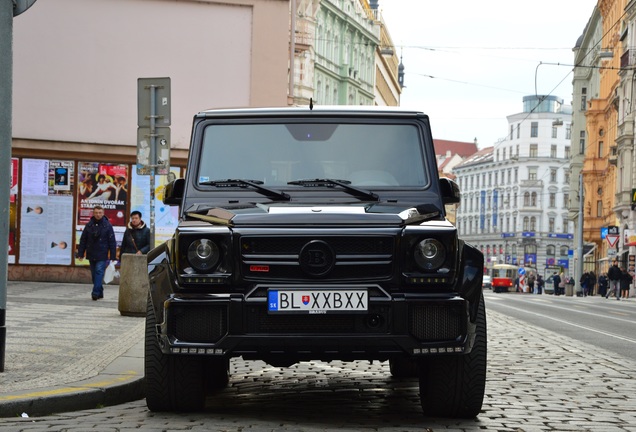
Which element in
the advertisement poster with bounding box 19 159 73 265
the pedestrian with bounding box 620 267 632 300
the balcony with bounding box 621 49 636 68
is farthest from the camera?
the balcony with bounding box 621 49 636 68

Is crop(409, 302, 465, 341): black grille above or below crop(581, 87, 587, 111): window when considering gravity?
below

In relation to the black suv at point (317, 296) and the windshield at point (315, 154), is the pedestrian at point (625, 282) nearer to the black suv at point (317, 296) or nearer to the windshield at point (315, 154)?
the windshield at point (315, 154)

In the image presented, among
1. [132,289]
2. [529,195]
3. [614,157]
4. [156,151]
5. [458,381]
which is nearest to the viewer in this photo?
[458,381]

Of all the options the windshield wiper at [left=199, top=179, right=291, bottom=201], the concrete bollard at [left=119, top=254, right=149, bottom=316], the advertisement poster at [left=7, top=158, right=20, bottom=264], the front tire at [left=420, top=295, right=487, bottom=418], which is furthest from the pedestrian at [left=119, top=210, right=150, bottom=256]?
the front tire at [left=420, top=295, right=487, bottom=418]

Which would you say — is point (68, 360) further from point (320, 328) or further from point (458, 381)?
point (458, 381)

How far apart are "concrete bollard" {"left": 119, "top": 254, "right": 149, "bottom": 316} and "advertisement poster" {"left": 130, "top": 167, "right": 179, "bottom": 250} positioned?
384 inches

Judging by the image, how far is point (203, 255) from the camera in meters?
7.47

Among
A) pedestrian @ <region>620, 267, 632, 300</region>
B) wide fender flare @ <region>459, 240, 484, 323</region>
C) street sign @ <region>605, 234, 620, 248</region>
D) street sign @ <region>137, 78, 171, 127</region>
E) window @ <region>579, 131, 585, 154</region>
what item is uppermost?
window @ <region>579, 131, 585, 154</region>

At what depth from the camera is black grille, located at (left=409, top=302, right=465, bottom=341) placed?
727cm

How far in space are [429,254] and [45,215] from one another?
70.7ft

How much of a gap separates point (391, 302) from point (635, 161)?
63.1m

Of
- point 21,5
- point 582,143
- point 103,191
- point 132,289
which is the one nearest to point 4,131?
point 21,5

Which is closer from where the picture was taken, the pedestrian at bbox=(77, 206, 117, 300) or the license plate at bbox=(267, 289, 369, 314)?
the license plate at bbox=(267, 289, 369, 314)

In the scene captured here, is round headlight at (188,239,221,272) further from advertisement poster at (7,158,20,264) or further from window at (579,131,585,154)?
window at (579,131,585,154)
